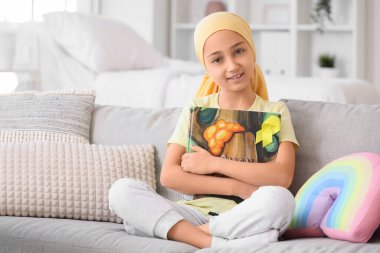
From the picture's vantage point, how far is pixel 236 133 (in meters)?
2.42

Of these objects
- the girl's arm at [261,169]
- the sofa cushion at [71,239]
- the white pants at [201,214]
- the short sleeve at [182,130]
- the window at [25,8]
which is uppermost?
the window at [25,8]

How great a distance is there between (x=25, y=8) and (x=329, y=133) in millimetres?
3151

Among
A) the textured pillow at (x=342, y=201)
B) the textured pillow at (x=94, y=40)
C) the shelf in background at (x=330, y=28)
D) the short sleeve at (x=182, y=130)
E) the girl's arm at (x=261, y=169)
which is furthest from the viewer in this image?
the shelf in background at (x=330, y=28)

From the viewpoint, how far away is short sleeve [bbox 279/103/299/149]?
2385 mm

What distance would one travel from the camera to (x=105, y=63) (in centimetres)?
454

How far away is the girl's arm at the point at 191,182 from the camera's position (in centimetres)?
236

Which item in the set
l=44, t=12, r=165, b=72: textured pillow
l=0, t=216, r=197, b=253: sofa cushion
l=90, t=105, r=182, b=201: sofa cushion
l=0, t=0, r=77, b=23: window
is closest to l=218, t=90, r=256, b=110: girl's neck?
l=90, t=105, r=182, b=201: sofa cushion

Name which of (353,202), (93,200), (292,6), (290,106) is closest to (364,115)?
(290,106)

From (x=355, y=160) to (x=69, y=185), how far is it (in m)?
0.83

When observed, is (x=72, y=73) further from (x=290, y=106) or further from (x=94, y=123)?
(x=290, y=106)

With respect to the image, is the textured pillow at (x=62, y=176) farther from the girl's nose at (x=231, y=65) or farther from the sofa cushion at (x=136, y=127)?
the girl's nose at (x=231, y=65)

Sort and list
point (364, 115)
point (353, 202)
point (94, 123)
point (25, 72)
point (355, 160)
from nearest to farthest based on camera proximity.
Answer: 1. point (353, 202)
2. point (355, 160)
3. point (364, 115)
4. point (94, 123)
5. point (25, 72)

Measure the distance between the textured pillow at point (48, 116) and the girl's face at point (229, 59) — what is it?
0.54 metres

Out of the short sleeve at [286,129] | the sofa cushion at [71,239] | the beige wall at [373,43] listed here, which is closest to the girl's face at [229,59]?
the short sleeve at [286,129]
